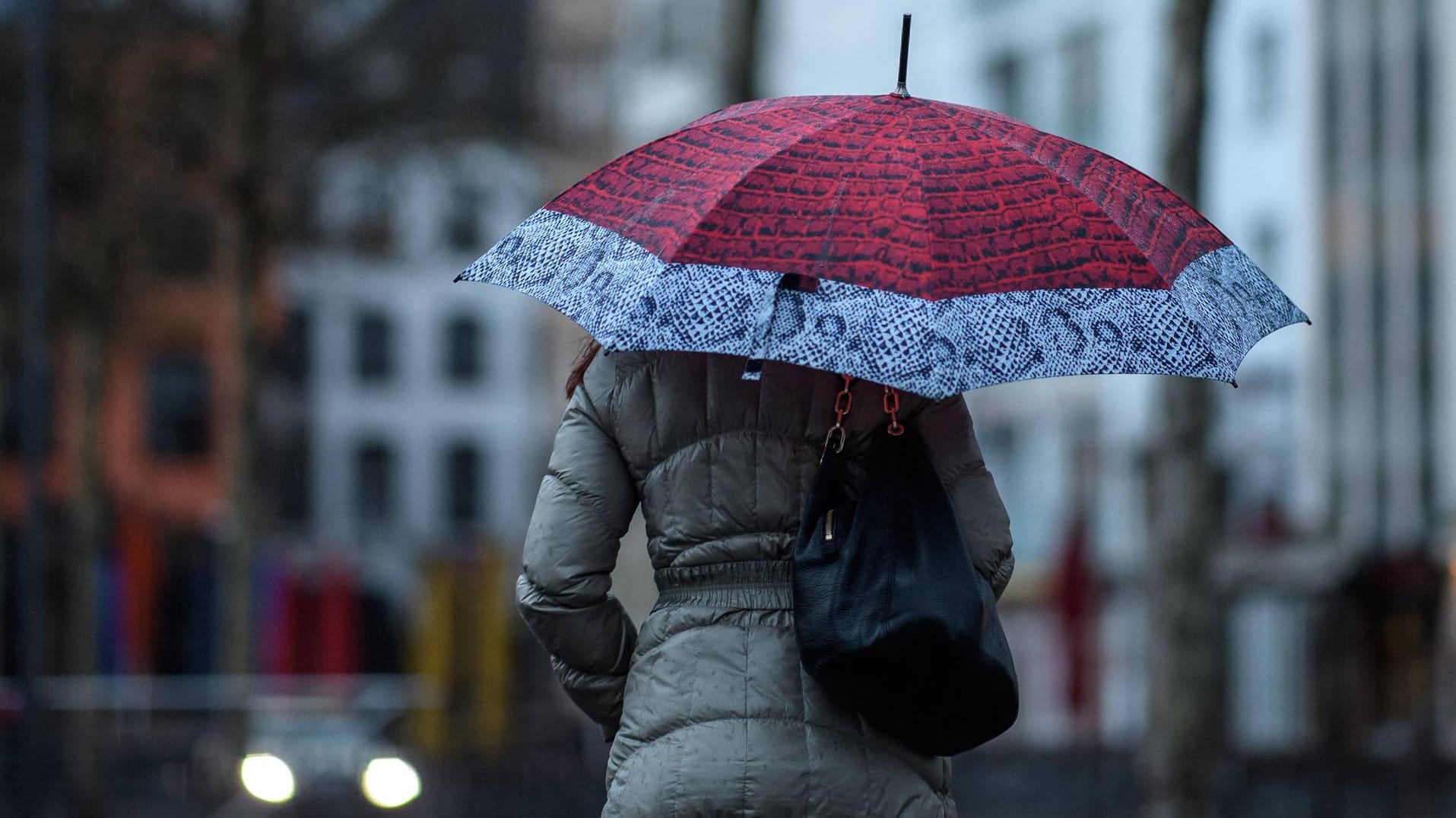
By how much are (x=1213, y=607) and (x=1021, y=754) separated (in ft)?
22.7

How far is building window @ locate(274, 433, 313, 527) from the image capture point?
2088 inches

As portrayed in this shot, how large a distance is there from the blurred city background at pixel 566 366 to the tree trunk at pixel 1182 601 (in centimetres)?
6

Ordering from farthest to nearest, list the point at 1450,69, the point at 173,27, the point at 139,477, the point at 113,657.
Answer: the point at 139,477, the point at 1450,69, the point at 113,657, the point at 173,27

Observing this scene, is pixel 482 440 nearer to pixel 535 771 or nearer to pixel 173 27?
pixel 173 27

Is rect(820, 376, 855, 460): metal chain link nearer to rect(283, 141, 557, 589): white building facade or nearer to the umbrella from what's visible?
the umbrella

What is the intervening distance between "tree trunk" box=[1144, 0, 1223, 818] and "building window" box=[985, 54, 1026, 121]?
2426 cm

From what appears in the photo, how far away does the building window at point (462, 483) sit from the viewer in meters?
59.0

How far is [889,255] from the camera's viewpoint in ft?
12.6

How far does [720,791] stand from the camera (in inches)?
148

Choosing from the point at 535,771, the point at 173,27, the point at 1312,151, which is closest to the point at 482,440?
the point at 1312,151

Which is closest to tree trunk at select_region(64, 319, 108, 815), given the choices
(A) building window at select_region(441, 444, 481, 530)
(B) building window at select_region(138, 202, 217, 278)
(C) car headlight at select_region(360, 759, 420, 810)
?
(B) building window at select_region(138, 202, 217, 278)

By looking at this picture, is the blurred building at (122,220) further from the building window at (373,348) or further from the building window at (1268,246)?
the building window at (373,348)

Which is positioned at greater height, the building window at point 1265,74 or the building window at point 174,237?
the building window at point 1265,74

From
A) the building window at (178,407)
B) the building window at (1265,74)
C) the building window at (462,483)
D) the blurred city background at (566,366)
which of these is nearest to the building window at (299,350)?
the building window at (178,407)
